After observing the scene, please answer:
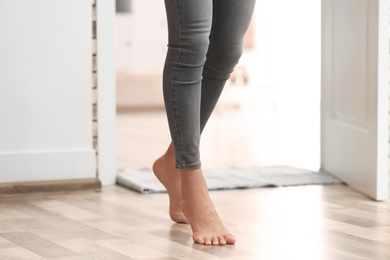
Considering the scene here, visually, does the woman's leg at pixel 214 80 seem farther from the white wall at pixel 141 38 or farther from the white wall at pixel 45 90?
the white wall at pixel 141 38

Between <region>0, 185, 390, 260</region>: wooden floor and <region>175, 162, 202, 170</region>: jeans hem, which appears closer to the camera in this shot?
<region>0, 185, 390, 260</region>: wooden floor

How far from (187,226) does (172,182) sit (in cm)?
14

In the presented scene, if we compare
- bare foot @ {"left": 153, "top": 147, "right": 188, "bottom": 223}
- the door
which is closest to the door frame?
bare foot @ {"left": 153, "top": 147, "right": 188, "bottom": 223}

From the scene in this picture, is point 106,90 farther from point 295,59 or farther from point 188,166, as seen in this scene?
point 295,59

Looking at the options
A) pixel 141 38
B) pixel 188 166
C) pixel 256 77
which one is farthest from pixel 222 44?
pixel 256 77

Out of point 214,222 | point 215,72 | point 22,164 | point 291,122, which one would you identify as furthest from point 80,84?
point 291,122

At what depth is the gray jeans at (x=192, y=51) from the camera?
2.06 m

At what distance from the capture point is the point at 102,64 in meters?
3.12

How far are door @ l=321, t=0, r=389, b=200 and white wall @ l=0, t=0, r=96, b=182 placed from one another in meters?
0.87

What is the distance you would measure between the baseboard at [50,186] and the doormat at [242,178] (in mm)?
127

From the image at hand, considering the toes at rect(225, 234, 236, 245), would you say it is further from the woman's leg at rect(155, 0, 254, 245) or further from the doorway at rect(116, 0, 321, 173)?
the doorway at rect(116, 0, 321, 173)

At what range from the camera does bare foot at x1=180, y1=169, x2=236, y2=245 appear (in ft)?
6.98

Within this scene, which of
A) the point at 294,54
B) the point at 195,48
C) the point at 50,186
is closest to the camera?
the point at 195,48

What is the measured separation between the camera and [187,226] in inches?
93.0
